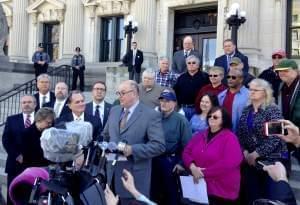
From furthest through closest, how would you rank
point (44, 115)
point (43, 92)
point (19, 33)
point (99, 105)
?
point (19, 33) < point (43, 92) < point (99, 105) < point (44, 115)

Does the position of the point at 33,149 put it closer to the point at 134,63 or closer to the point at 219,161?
the point at 219,161

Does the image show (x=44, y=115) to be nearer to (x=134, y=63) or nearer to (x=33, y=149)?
(x=33, y=149)

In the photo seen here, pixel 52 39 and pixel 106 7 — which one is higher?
pixel 106 7

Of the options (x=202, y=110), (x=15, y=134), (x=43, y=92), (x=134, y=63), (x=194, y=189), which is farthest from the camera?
(x=134, y=63)

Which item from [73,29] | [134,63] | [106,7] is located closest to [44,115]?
[134,63]

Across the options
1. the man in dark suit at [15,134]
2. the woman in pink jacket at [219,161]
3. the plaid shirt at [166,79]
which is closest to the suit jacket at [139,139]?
the woman in pink jacket at [219,161]

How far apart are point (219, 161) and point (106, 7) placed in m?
16.8

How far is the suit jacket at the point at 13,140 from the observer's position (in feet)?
21.1

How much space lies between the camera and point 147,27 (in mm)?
18797

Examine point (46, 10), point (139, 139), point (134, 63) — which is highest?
point (46, 10)

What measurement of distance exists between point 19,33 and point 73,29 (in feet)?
12.6

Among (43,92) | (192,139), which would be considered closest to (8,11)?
(43,92)

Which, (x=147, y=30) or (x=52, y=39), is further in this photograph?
(x=52, y=39)

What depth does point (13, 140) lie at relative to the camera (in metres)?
6.53
